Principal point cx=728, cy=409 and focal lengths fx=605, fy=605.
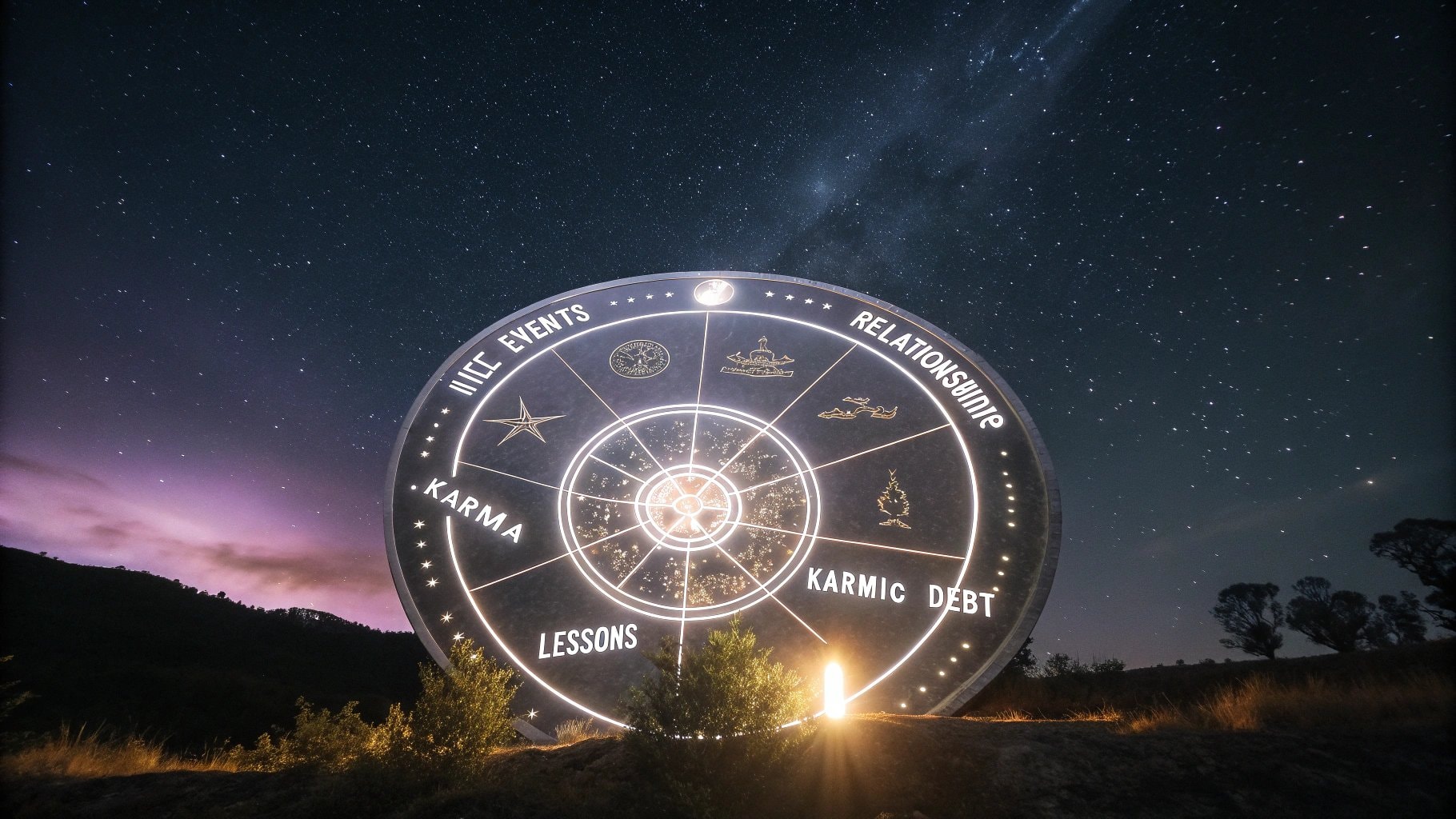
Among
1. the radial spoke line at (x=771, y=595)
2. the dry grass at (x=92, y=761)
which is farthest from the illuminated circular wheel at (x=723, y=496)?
the dry grass at (x=92, y=761)

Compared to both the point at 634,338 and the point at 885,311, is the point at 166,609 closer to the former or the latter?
the point at 634,338

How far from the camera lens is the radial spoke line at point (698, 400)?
12164mm

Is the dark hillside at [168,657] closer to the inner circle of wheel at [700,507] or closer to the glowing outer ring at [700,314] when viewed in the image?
the glowing outer ring at [700,314]

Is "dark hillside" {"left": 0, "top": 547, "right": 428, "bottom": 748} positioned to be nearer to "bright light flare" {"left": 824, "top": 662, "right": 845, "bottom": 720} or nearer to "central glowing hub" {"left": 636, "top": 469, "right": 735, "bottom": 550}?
"central glowing hub" {"left": 636, "top": 469, "right": 735, "bottom": 550}

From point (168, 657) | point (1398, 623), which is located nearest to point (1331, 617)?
point (1398, 623)

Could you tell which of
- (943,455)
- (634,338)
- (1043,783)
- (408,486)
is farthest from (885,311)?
(408,486)

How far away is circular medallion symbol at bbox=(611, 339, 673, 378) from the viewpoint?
530 inches

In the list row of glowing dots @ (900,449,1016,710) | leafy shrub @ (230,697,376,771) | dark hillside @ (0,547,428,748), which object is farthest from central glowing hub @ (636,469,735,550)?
dark hillside @ (0,547,428,748)

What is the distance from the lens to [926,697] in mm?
9141

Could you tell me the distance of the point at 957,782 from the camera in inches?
253

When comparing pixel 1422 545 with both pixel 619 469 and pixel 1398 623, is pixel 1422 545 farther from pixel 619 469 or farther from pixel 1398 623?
pixel 619 469

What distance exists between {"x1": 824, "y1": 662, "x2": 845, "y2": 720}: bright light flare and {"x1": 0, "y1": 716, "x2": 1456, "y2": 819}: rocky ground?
0.22 metres

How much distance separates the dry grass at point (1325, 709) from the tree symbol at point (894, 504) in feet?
14.0

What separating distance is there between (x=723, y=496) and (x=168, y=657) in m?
41.0
